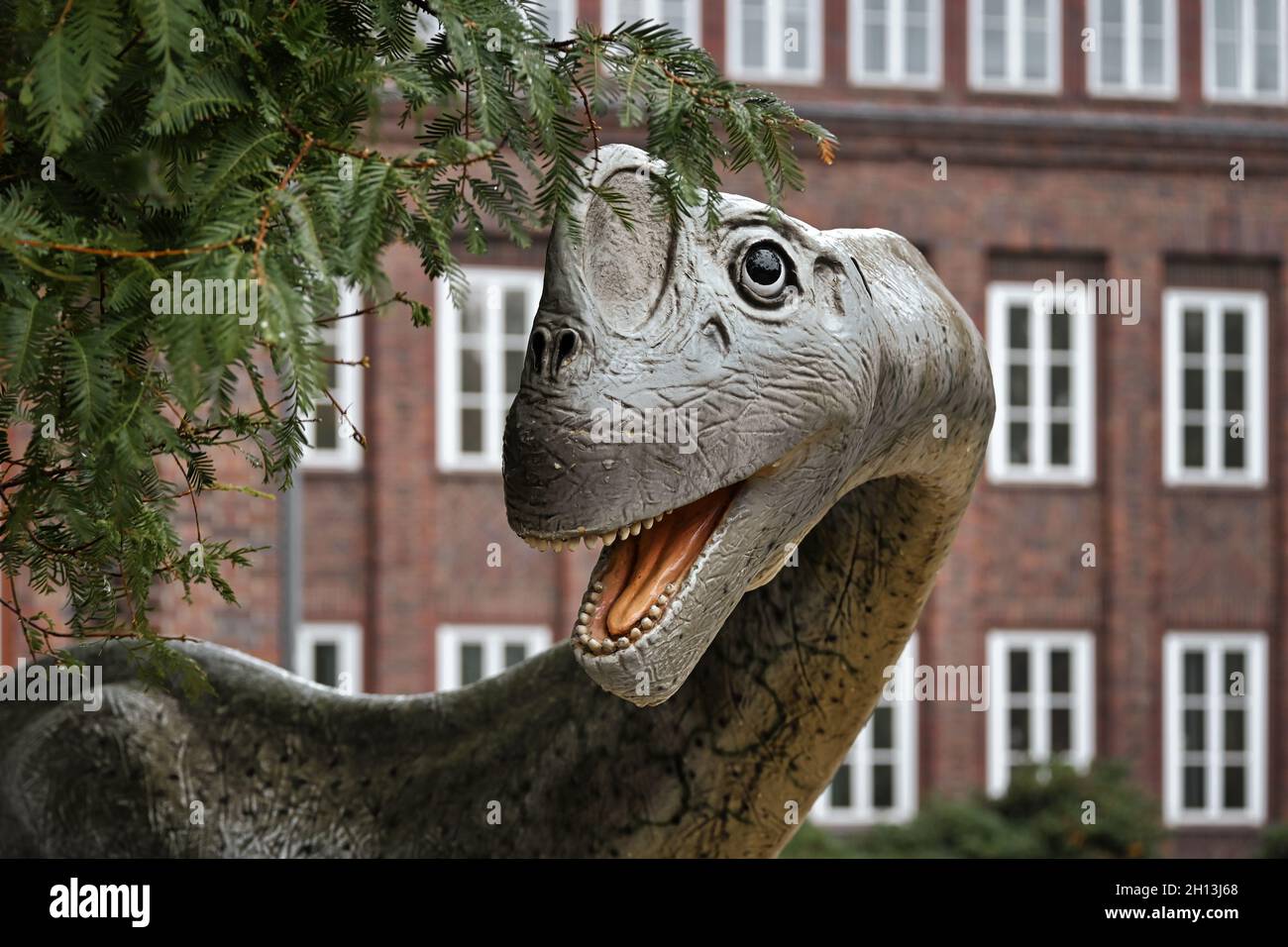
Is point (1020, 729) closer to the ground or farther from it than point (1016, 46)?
closer to the ground

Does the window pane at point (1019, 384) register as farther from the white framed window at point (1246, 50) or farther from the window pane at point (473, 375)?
the window pane at point (473, 375)

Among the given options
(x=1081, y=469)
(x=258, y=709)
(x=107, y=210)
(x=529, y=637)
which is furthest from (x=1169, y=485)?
(x=107, y=210)

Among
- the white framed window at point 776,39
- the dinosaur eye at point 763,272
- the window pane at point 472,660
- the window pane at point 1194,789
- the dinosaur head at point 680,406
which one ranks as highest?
the white framed window at point 776,39

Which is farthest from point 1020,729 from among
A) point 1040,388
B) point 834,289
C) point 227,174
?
point 227,174

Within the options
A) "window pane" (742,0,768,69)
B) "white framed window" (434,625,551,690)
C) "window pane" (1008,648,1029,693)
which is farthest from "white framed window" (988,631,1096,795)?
"window pane" (742,0,768,69)

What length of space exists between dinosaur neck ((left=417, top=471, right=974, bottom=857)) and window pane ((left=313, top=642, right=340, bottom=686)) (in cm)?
1455

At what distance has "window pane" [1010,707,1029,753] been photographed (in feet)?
63.1

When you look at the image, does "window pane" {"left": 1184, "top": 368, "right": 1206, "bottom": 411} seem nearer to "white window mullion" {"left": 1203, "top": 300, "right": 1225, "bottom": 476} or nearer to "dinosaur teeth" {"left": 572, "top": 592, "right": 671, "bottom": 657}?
"white window mullion" {"left": 1203, "top": 300, "right": 1225, "bottom": 476}

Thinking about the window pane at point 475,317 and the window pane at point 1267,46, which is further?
the window pane at point 1267,46

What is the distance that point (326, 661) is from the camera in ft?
59.8

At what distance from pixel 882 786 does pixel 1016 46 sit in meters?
7.15

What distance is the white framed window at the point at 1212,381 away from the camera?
64.3 ft

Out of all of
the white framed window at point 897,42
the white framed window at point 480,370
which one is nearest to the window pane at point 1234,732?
the white framed window at point 897,42

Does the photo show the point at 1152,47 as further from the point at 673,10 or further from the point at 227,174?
the point at 227,174
